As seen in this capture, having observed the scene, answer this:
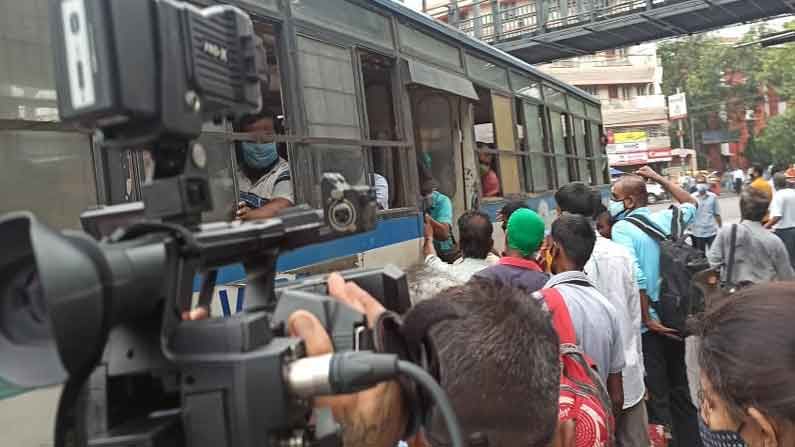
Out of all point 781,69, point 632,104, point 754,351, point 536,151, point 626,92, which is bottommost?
point 754,351

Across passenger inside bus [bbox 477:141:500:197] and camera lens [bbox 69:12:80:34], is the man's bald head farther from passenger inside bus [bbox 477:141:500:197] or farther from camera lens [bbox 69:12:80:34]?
camera lens [bbox 69:12:80:34]

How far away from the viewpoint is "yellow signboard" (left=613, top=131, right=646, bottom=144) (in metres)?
47.0

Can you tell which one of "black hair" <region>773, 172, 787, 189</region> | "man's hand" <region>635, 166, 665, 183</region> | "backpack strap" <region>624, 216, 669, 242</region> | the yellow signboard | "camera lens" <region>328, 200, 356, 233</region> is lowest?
"backpack strap" <region>624, 216, 669, 242</region>

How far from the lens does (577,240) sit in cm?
334

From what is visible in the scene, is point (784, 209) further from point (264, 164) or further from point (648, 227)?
point (264, 164)

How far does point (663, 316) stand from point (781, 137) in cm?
4725

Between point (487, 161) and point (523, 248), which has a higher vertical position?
point (487, 161)

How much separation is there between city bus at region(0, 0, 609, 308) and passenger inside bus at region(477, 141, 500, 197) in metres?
0.02

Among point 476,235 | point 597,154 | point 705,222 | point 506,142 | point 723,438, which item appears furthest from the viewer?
point 597,154

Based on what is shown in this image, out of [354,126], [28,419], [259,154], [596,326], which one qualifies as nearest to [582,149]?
[354,126]

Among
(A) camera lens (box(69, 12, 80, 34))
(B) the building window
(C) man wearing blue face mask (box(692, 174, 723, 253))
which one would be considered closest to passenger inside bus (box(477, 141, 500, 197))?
(C) man wearing blue face mask (box(692, 174, 723, 253))

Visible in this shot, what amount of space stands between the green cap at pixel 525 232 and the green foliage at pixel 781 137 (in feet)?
153

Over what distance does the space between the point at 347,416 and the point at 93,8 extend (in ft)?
2.02

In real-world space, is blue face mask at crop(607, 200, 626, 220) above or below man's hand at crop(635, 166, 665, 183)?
below
